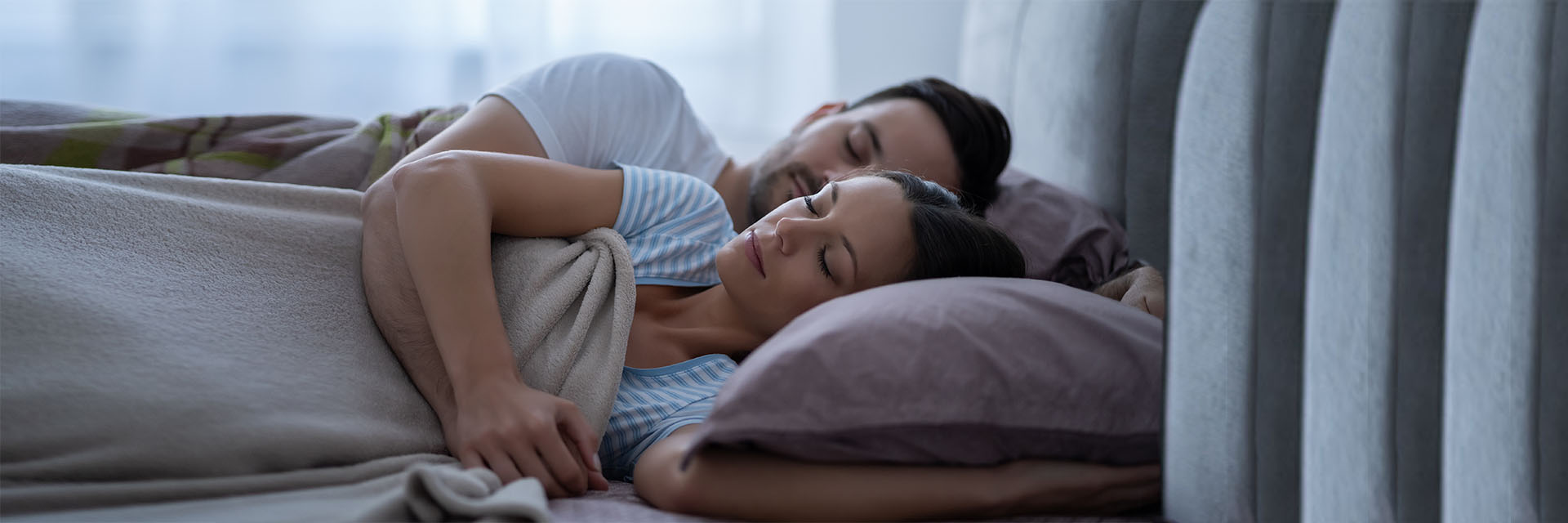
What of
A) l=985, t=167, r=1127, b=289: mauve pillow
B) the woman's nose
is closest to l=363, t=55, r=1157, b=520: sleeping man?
the woman's nose

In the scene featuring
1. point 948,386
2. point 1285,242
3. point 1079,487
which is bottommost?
point 1079,487

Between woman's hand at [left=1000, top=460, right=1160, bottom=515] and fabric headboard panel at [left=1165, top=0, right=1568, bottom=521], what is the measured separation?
42 mm

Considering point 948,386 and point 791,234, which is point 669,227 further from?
point 948,386

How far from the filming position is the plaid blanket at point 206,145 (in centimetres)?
125

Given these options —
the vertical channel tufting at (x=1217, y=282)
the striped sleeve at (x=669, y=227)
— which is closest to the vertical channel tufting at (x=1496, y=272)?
the vertical channel tufting at (x=1217, y=282)

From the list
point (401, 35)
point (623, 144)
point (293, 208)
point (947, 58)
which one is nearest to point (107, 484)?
point (293, 208)

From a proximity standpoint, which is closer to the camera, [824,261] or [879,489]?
[879,489]

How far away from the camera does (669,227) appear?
1054 mm

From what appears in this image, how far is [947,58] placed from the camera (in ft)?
8.32

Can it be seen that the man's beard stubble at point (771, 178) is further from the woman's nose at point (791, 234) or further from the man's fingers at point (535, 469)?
the man's fingers at point (535, 469)

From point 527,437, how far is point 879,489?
30 cm

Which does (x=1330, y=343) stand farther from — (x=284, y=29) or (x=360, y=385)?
(x=284, y=29)

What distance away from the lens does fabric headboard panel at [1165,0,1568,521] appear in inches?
21.6

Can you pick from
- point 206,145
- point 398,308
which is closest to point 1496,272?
point 398,308
